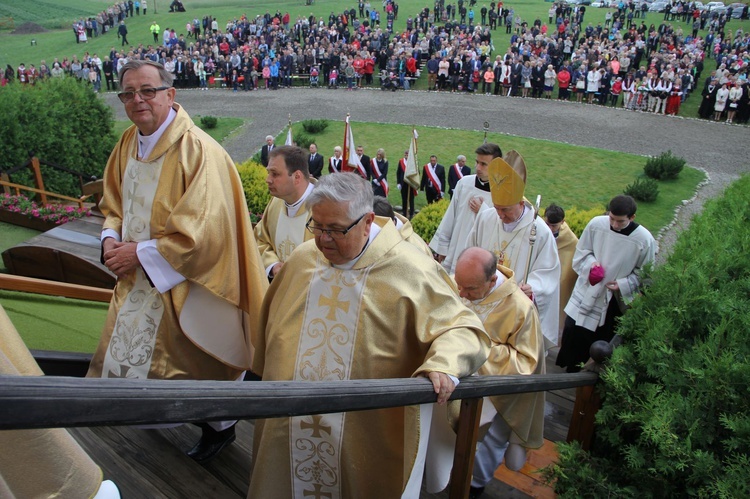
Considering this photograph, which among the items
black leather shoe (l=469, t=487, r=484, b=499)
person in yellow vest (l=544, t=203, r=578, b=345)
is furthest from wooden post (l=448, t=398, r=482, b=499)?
person in yellow vest (l=544, t=203, r=578, b=345)

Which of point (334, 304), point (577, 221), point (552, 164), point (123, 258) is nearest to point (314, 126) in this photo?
point (552, 164)

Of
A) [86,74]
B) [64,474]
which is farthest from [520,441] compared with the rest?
[86,74]

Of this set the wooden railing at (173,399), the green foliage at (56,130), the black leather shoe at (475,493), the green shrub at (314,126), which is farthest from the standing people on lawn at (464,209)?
the green shrub at (314,126)

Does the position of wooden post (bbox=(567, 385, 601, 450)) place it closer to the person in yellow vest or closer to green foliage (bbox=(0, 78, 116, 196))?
the person in yellow vest

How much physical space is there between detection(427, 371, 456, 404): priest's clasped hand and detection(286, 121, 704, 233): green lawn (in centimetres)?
1226

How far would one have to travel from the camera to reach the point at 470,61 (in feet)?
90.6

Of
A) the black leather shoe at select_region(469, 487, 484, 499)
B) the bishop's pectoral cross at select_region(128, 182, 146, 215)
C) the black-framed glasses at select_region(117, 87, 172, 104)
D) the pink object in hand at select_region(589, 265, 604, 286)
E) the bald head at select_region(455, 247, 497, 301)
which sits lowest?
the black leather shoe at select_region(469, 487, 484, 499)

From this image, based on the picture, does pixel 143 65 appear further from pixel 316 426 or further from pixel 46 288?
pixel 316 426

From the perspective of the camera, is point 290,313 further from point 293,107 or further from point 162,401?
point 293,107

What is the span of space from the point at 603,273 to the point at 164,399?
535 cm

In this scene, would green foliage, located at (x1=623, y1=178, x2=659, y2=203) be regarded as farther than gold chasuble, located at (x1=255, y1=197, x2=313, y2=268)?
Yes

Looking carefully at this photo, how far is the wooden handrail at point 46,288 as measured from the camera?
3.88 m

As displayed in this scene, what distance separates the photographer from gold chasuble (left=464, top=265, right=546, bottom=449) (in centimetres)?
356

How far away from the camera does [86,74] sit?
95.4ft
